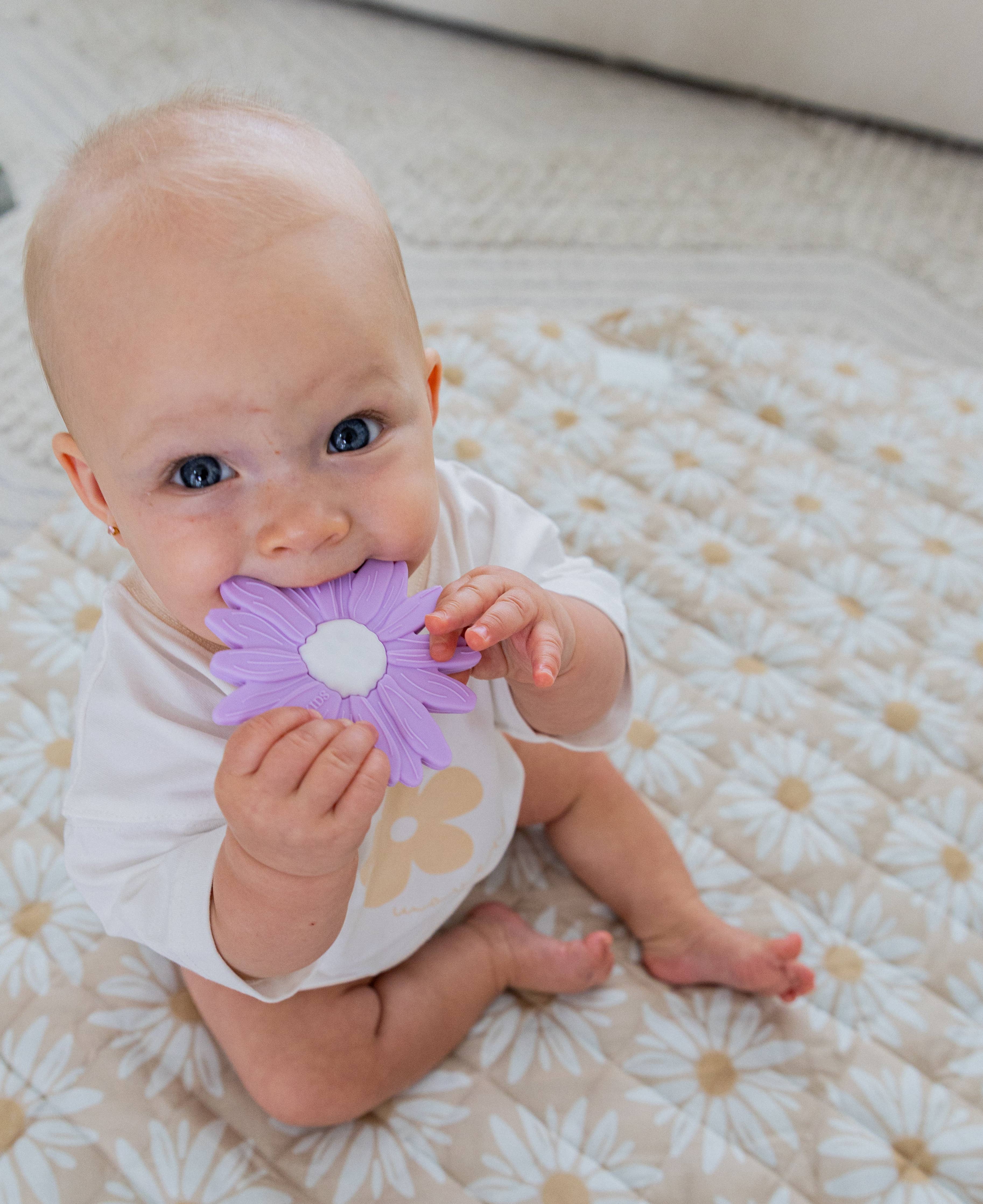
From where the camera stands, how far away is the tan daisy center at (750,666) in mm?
1018

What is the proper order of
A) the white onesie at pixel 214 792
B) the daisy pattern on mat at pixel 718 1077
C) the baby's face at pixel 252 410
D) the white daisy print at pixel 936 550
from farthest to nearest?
the white daisy print at pixel 936 550 < the daisy pattern on mat at pixel 718 1077 < the white onesie at pixel 214 792 < the baby's face at pixel 252 410

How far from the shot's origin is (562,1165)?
75cm

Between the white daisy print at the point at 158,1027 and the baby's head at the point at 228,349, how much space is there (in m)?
0.36

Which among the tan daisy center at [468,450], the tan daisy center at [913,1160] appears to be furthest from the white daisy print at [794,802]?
the tan daisy center at [468,450]

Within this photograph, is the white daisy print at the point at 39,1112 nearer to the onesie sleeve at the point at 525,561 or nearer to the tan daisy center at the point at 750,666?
the onesie sleeve at the point at 525,561

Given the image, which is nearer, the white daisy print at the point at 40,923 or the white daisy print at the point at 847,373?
the white daisy print at the point at 40,923

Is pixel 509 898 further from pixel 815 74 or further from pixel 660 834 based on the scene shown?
pixel 815 74

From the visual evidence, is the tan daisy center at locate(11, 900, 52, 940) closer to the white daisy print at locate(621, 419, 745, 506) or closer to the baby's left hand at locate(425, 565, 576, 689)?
the baby's left hand at locate(425, 565, 576, 689)

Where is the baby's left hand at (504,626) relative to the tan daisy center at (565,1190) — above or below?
above

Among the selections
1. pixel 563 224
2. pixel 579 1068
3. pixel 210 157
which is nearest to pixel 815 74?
pixel 563 224

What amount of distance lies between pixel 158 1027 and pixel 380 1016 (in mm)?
180

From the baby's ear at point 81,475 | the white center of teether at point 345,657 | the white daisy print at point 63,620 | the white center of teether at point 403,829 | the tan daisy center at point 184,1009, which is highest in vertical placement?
the baby's ear at point 81,475

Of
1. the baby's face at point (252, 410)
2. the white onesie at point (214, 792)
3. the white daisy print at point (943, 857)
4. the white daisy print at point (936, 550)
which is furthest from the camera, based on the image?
the white daisy print at point (936, 550)

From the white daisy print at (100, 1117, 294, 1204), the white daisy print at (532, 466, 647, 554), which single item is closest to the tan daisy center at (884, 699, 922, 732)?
the white daisy print at (532, 466, 647, 554)
